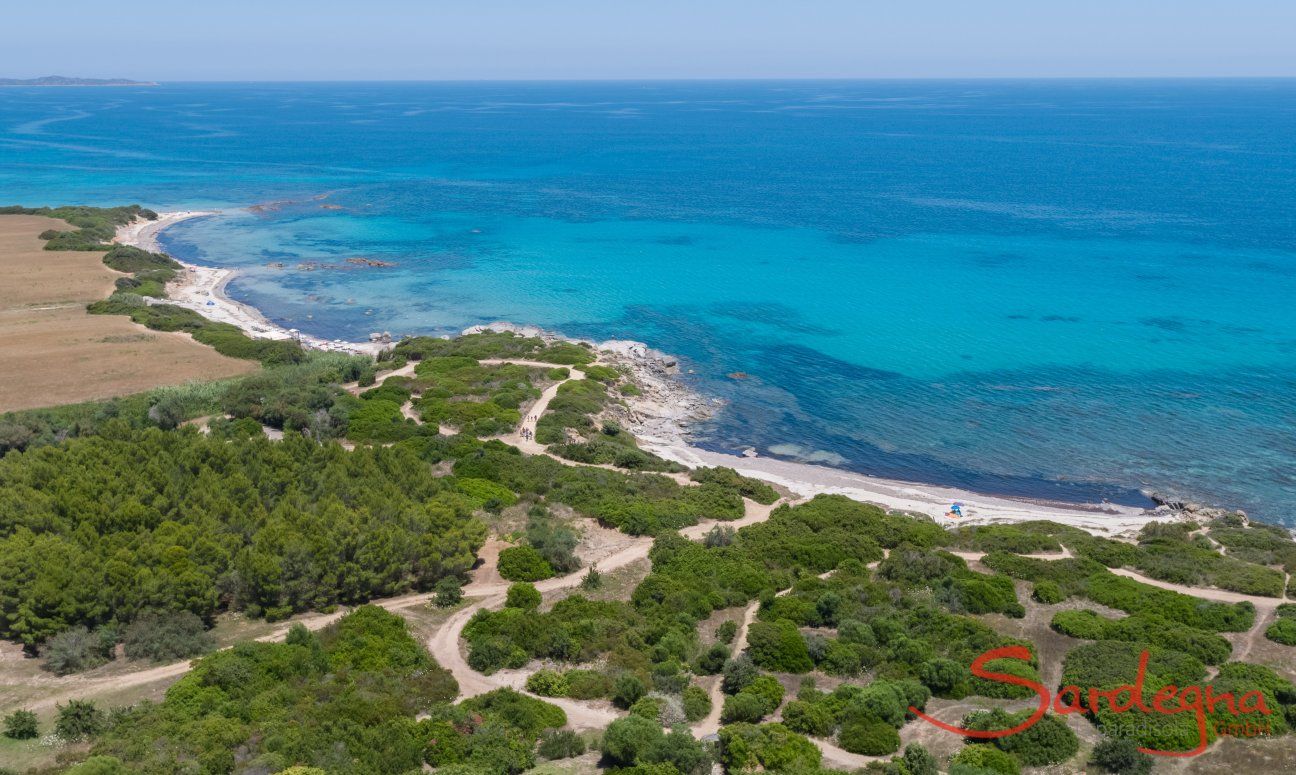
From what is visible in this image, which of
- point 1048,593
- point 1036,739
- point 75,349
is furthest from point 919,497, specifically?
point 75,349

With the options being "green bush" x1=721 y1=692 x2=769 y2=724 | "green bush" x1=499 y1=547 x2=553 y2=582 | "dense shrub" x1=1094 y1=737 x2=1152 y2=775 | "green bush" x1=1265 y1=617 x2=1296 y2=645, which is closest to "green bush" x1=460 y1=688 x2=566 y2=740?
"green bush" x1=721 y1=692 x2=769 y2=724

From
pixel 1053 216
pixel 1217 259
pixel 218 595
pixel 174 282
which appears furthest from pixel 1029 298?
pixel 174 282

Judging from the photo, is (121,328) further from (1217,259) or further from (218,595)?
(1217,259)

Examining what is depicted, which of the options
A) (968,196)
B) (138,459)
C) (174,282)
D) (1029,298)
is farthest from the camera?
(968,196)

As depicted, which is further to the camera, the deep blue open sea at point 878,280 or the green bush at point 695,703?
the deep blue open sea at point 878,280

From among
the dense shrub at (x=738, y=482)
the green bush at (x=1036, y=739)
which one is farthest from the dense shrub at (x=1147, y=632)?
the dense shrub at (x=738, y=482)

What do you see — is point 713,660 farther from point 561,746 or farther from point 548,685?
point 561,746

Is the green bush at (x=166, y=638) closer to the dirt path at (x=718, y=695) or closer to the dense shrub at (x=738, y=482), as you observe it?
the dirt path at (x=718, y=695)
